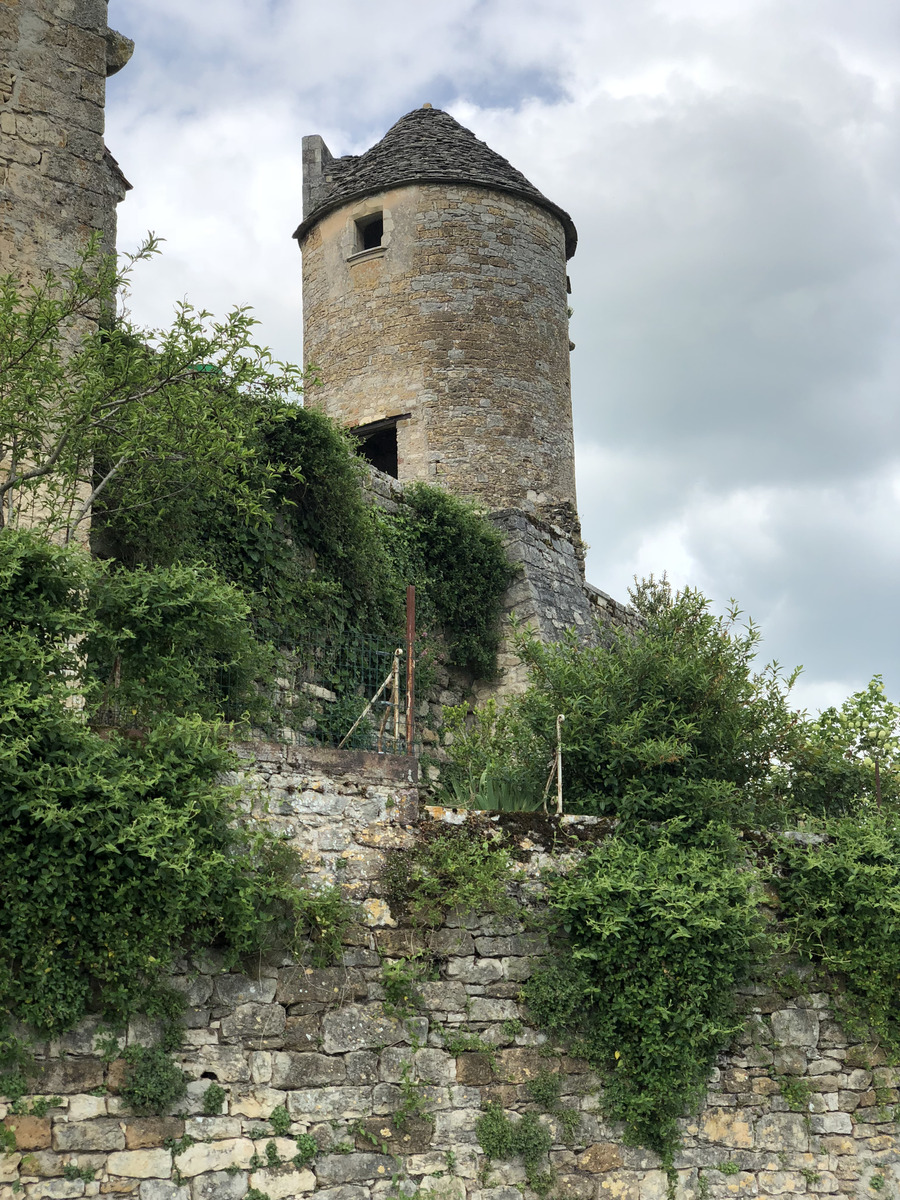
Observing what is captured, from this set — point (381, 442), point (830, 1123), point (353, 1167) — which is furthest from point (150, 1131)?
point (381, 442)

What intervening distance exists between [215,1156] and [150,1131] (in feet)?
1.29

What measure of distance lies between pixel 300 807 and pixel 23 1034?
6.59 ft

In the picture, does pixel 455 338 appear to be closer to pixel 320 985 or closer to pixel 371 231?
pixel 371 231

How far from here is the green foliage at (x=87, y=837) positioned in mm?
5992

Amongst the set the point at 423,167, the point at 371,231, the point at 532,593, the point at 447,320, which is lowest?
the point at 532,593

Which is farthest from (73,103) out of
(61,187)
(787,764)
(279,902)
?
(787,764)

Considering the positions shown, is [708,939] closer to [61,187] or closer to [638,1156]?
[638,1156]

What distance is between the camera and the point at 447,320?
1588cm

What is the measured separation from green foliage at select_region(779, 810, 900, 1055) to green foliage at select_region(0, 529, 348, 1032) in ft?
12.8

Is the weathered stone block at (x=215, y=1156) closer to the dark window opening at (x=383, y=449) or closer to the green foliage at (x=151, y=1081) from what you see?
the green foliage at (x=151, y=1081)

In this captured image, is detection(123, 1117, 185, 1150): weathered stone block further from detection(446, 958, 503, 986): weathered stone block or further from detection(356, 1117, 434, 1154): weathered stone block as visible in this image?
detection(446, 958, 503, 986): weathered stone block

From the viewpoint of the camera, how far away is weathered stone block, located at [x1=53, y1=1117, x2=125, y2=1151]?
6.10 metres

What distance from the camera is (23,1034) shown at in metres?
6.09

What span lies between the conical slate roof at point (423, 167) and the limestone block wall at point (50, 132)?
7262 mm
